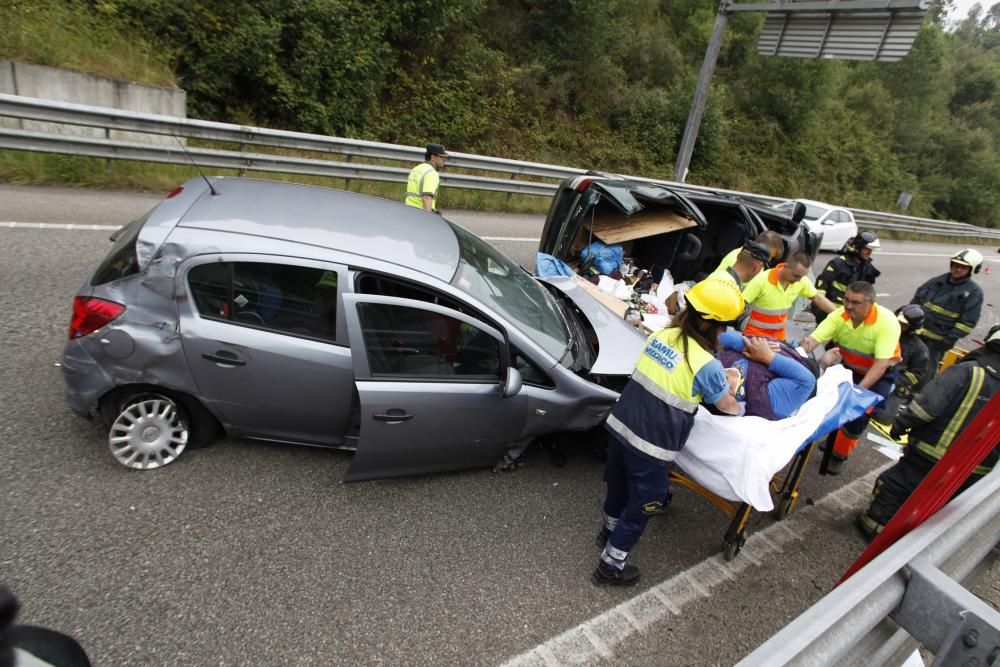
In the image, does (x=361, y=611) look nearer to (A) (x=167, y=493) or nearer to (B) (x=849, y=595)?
(A) (x=167, y=493)

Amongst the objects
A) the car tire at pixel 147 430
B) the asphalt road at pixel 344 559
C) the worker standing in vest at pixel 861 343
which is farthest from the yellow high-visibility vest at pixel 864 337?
the car tire at pixel 147 430

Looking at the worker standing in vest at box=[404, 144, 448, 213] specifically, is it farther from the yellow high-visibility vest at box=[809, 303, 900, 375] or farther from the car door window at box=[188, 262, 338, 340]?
the yellow high-visibility vest at box=[809, 303, 900, 375]

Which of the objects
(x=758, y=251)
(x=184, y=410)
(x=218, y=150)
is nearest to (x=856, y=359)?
(x=758, y=251)

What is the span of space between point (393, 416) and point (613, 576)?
1517 mm

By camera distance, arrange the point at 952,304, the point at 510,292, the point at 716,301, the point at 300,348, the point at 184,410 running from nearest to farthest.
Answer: the point at 716,301
the point at 300,348
the point at 184,410
the point at 510,292
the point at 952,304

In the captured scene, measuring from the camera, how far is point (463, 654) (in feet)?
8.76

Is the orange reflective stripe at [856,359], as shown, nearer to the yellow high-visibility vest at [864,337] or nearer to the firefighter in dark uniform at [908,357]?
the yellow high-visibility vest at [864,337]

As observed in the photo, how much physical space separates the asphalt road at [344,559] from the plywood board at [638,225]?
3.34 meters

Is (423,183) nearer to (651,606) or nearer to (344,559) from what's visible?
(344,559)

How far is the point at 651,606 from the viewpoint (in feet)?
10.2

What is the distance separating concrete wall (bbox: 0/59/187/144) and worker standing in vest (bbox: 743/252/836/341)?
835 centimetres

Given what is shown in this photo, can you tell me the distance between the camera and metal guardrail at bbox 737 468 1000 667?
1.28 m

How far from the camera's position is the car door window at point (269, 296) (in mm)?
3234

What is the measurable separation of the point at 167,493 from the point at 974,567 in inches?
146
